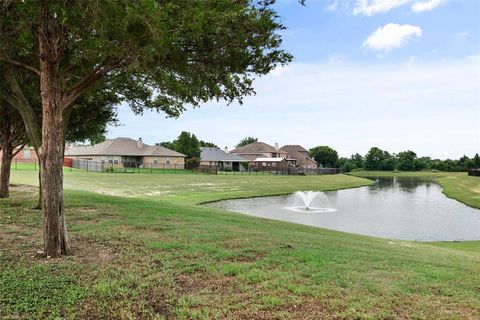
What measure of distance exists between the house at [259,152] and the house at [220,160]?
14691mm

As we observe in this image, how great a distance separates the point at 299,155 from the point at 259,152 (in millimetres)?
14185

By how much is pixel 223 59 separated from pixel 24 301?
590cm

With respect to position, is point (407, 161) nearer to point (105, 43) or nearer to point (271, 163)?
point (271, 163)

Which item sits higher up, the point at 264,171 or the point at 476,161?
the point at 476,161

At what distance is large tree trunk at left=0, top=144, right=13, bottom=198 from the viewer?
54.7 ft

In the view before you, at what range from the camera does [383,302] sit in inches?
205

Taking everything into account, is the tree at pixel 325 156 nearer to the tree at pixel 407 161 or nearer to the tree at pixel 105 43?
the tree at pixel 407 161

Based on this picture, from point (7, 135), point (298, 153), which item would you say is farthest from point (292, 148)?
point (7, 135)

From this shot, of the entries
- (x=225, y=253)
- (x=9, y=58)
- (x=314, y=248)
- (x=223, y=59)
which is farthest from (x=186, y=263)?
(x=9, y=58)

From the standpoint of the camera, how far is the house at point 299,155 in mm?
106188

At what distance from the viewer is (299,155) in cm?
10681

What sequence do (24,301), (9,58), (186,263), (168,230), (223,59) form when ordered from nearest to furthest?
(24,301), (186,263), (9,58), (223,59), (168,230)

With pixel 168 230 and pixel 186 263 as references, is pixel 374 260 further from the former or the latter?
pixel 168 230

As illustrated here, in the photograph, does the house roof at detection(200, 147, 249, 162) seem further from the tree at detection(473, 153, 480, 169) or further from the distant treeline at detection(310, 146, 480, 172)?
the tree at detection(473, 153, 480, 169)
